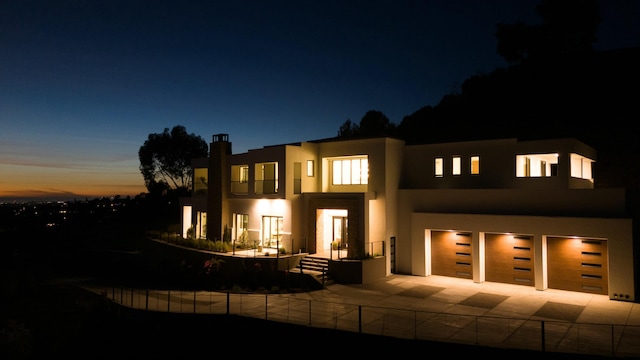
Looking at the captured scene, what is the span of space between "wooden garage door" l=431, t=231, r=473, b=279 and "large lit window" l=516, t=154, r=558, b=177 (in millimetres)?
4429

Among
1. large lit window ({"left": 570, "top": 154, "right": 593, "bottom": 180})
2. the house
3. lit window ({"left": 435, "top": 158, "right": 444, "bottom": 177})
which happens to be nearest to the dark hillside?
large lit window ({"left": 570, "top": 154, "right": 593, "bottom": 180})

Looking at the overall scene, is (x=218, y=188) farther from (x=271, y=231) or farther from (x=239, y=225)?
(x=271, y=231)

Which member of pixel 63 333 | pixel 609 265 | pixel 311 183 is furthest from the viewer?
pixel 311 183

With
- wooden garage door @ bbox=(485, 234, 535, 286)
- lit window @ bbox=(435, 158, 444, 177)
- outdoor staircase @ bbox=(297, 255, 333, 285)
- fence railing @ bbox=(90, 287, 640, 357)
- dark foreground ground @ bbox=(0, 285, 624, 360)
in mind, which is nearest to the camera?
fence railing @ bbox=(90, 287, 640, 357)

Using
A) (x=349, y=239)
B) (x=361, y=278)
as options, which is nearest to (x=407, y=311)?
(x=361, y=278)

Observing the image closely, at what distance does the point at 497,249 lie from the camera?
1914cm

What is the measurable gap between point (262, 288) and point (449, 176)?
448 inches

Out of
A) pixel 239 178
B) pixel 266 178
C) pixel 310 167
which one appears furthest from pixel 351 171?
pixel 239 178

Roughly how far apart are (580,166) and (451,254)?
344 inches

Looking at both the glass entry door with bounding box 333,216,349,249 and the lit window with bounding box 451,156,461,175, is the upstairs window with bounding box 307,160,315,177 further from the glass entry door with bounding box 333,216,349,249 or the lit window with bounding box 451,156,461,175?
the lit window with bounding box 451,156,461,175

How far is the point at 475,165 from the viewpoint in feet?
71.5

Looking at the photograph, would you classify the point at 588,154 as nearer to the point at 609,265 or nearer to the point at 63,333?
the point at 609,265

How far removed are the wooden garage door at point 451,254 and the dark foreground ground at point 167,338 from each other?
9.38m

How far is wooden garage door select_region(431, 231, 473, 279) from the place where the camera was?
20.0 m
